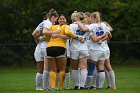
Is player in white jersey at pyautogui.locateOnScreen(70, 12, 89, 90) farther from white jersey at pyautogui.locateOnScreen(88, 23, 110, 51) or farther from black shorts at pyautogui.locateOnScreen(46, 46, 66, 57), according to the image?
black shorts at pyautogui.locateOnScreen(46, 46, 66, 57)

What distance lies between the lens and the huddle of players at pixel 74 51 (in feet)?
55.4

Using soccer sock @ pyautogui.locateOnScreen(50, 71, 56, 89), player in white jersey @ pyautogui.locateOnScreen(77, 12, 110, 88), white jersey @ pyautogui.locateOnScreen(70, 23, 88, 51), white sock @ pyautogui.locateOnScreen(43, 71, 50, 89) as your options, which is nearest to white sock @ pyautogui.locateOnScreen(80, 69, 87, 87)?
player in white jersey @ pyautogui.locateOnScreen(77, 12, 110, 88)

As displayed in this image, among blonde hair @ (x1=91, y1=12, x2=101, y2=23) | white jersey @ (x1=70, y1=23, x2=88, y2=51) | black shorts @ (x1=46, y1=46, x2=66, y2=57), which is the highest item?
blonde hair @ (x1=91, y1=12, x2=101, y2=23)

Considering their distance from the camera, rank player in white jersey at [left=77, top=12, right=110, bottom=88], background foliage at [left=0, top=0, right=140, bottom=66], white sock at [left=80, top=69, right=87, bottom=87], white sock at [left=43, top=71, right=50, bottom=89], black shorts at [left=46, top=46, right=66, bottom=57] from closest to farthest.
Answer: black shorts at [left=46, top=46, right=66, bottom=57], white sock at [left=80, top=69, right=87, bottom=87], white sock at [left=43, top=71, right=50, bottom=89], player in white jersey at [left=77, top=12, right=110, bottom=88], background foliage at [left=0, top=0, right=140, bottom=66]

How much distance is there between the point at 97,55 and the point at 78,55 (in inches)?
22.3

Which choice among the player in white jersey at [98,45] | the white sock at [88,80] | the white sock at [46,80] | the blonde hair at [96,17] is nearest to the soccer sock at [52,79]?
the white sock at [46,80]

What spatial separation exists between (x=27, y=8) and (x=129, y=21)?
20.6 ft

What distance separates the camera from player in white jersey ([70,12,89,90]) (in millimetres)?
17141

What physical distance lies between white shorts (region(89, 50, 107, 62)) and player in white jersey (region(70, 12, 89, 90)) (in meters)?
0.30

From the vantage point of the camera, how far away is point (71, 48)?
17.4 meters

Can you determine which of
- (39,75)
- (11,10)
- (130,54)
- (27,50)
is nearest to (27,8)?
(11,10)

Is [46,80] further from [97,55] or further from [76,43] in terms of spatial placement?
[97,55]

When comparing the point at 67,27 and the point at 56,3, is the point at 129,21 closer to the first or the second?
the point at 56,3

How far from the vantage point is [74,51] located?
1722 cm
